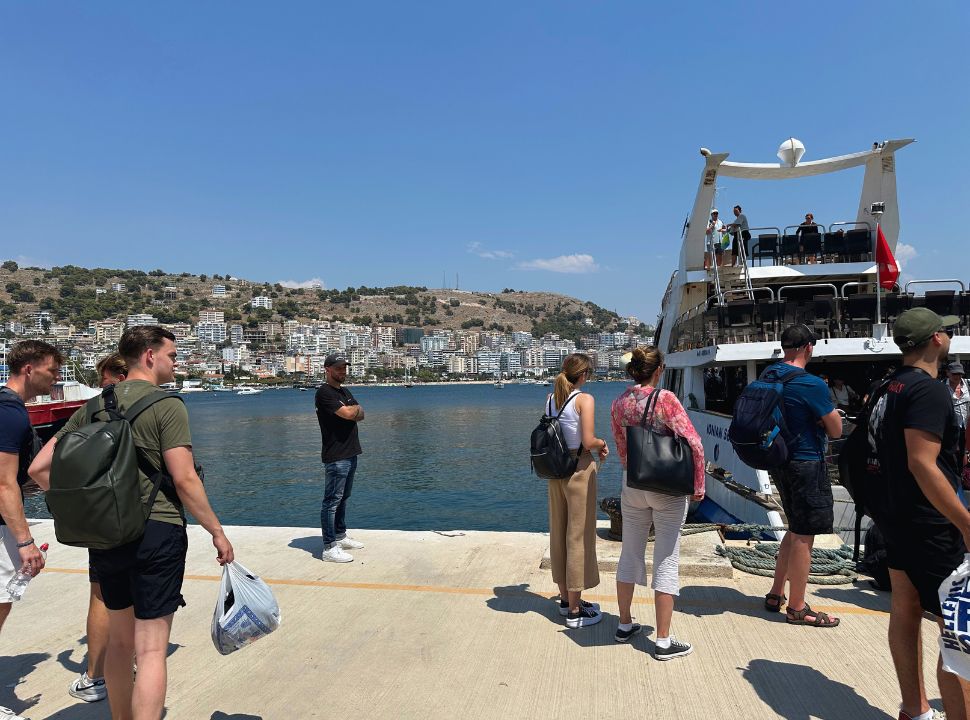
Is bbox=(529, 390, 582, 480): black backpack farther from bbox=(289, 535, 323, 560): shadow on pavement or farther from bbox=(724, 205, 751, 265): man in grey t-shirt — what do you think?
bbox=(724, 205, 751, 265): man in grey t-shirt

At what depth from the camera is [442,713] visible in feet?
9.57

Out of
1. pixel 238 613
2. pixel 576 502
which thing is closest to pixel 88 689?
pixel 238 613

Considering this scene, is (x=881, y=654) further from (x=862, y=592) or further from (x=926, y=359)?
(x=926, y=359)

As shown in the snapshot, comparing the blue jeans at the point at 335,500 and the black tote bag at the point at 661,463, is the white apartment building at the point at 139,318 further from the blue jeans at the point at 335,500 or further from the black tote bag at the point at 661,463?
the black tote bag at the point at 661,463

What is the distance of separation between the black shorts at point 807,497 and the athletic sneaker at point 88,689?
12.8 ft

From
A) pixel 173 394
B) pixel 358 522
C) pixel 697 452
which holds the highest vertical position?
pixel 173 394

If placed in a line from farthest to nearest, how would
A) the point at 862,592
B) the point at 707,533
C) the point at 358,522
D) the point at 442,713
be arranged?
the point at 358,522 < the point at 707,533 < the point at 862,592 < the point at 442,713

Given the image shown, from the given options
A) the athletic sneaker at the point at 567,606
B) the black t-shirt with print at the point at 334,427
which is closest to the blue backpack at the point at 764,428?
the athletic sneaker at the point at 567,606

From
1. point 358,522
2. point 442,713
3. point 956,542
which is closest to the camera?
point 956,542

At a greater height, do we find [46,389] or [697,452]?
[46,389]

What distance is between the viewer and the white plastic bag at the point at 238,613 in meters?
2.68

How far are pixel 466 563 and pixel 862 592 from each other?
2.95 metres

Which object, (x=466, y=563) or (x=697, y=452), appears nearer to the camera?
(x=697, y=452)

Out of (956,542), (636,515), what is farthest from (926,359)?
(636,515)
